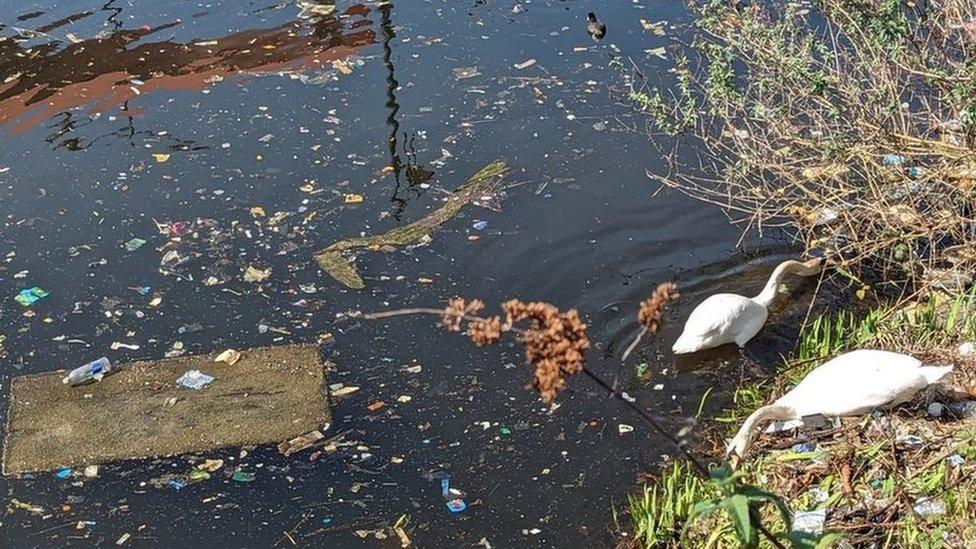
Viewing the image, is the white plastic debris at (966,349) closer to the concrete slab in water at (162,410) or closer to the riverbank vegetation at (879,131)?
the riverbank vegetation at (879,131)

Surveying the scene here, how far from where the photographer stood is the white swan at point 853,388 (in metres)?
4.22

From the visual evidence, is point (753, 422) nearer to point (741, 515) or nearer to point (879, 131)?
point (879, 131)

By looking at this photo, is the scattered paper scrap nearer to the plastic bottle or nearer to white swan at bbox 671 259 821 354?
the plastic bottle

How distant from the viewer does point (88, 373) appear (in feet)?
16.5

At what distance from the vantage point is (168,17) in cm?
866

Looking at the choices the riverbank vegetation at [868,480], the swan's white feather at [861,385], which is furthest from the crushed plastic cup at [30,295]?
the swan's white feather at [861,385]

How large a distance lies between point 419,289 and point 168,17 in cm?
435

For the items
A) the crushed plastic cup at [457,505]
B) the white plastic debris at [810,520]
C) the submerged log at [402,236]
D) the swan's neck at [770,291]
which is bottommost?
the crushed plastic cup at [457,505]

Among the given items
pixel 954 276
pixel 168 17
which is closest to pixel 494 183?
pixel 954 276

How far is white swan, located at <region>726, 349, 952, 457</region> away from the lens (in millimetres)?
4219

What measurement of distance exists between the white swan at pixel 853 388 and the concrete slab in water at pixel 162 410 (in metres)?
1.95

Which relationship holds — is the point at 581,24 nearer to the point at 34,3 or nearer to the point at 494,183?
the point at 494,183

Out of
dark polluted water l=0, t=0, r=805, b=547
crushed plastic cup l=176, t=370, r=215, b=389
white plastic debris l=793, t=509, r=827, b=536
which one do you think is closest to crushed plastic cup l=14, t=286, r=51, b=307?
dark polluted water l=0, t=0, r=805, b=547

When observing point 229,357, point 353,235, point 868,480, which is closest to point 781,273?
point 868,480
